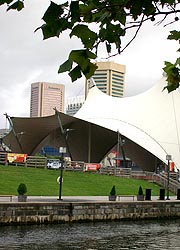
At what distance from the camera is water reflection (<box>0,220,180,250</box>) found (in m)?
14.1

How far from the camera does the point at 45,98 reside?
6850 inches

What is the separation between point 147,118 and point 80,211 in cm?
3261

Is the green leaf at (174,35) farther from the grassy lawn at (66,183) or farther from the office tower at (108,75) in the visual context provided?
the grassy lawn at (66,183)

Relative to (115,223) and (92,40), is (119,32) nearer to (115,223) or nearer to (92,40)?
(92,40)

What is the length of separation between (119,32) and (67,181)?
2951 centimetres

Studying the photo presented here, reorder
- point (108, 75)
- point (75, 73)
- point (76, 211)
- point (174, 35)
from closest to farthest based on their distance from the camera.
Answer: point (75, 73) → point (174, 35) → point (108, 75) → point (76, 211)

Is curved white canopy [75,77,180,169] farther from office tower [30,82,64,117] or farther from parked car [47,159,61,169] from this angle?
office tower [30,82,64,117]

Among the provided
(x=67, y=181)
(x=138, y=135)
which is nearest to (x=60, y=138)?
(x=138, y=135)

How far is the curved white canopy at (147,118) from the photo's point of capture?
4962 cm

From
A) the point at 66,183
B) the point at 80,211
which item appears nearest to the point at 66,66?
the point at 80,211

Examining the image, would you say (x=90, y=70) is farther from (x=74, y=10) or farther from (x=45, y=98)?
(x=45, y=98)

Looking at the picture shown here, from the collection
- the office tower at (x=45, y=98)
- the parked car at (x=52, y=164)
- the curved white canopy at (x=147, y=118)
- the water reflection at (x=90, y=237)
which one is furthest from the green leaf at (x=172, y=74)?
the office tower at (x=45, y=98)

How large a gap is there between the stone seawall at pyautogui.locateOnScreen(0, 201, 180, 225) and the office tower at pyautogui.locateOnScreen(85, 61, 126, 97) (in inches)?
218

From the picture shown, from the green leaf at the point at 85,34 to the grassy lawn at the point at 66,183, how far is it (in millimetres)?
22768
